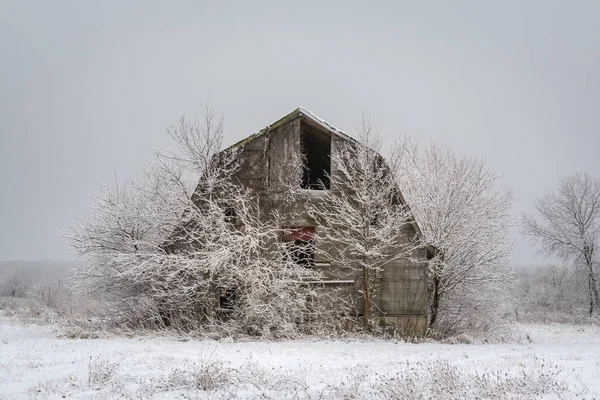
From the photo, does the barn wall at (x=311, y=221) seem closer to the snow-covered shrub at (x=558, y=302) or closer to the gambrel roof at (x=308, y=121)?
the gambrel roof at (x=308, y=121)

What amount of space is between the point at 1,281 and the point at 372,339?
5449 cm

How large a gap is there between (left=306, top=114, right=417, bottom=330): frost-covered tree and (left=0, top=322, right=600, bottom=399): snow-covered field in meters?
4.32

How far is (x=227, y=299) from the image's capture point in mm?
18078

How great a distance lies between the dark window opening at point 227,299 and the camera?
58.9 ft

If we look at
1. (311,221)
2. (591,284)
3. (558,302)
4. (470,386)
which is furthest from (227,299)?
(558,302)

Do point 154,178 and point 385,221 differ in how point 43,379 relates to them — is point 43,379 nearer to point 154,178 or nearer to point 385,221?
point 154,178

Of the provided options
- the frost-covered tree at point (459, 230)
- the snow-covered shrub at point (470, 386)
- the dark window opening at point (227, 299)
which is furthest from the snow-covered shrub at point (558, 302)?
the snow-covered shrub at point (470, 386)

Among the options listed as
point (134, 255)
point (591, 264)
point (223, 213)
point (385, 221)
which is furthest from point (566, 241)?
point (134, 255)

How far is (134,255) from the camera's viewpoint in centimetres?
1753

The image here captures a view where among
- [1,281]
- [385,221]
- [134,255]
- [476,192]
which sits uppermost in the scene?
[476,192]

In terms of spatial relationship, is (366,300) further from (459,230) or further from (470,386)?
(470,386)

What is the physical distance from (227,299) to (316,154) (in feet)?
25.2

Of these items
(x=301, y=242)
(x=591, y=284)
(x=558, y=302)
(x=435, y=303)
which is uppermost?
(x=301, y=242)

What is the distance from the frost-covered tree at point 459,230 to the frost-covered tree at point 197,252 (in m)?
5.24
